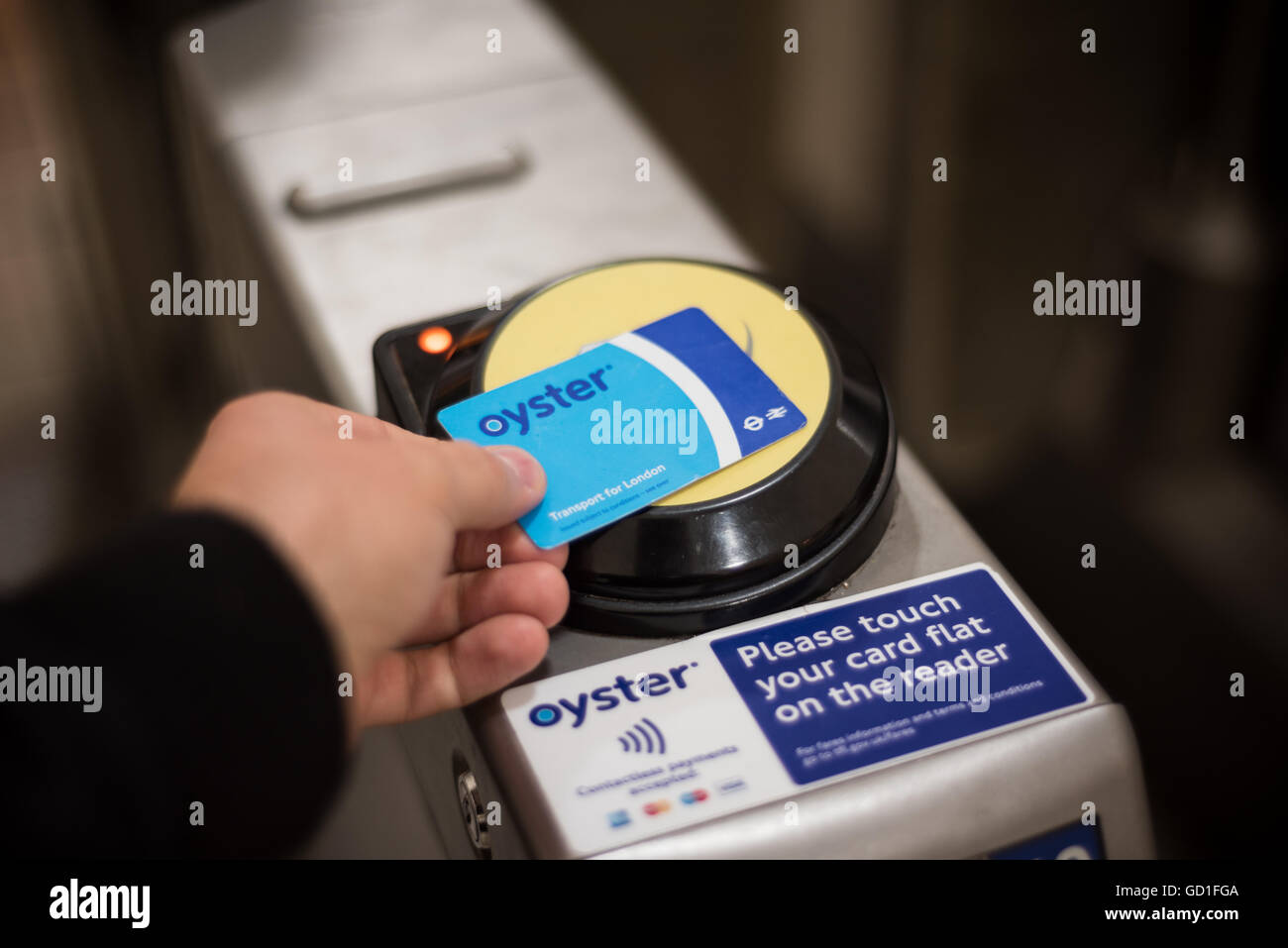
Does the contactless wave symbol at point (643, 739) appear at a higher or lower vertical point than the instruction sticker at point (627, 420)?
lower

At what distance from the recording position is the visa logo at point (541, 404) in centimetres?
51

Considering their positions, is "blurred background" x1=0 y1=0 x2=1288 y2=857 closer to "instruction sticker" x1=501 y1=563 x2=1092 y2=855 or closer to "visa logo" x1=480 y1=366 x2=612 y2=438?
"visa logo" x1=480 y1=366 x2=612 y2=438

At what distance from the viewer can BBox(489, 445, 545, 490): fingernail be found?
47 cm

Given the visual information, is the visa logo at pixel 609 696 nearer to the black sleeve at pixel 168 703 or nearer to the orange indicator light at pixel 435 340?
the black sleeve at pixel 168 703

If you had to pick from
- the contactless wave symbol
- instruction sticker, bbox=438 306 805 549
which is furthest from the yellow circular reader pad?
the contactless wave symbol

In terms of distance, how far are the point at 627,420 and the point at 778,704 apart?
0.44 feet

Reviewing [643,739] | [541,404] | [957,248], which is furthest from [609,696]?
[957,248]

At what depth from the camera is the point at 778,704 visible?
45 centimetres

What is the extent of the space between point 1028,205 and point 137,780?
117 centimetres

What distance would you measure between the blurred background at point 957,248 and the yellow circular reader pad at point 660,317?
0.47ft

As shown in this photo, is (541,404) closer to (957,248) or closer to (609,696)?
(609,696)

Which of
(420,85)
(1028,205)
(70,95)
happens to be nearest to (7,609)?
(420,85)

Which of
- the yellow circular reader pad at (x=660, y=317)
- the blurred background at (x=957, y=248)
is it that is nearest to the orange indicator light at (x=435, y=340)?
the yellow circular reader pad at (x=660, y=317)

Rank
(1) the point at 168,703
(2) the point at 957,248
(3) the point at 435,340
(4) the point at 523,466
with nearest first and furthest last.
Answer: (1) the point at 168,703 → (4) the point at 523,466 → (3) the point at 435,340 → (2) the point at 957,248
